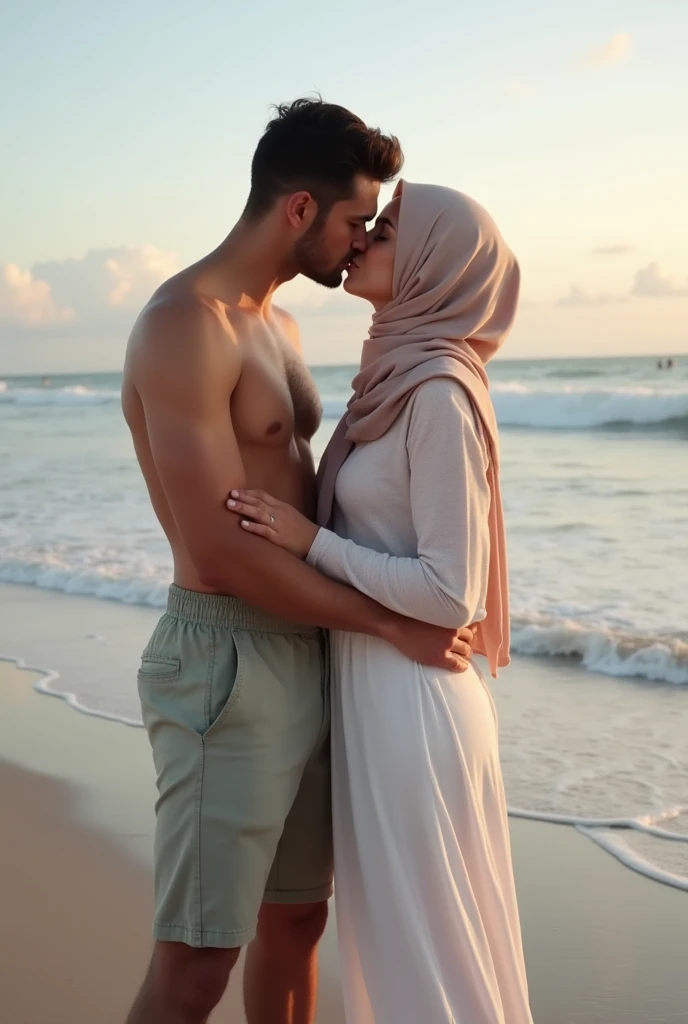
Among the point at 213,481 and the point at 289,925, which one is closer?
the point at 213,481

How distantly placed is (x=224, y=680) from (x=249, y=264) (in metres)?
0.92

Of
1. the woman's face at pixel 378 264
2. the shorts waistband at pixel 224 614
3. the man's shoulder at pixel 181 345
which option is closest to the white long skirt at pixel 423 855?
the shorts waistband at pixel 224 614

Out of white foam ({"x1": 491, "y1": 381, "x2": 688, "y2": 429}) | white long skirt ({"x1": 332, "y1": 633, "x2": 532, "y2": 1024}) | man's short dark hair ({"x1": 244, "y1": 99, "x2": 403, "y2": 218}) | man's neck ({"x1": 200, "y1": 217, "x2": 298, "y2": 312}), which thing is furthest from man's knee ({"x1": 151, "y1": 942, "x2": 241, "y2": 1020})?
white foam ({"x1": 491, "y1": 381, "x2": 688, "y2": 429})

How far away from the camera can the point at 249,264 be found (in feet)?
8.59

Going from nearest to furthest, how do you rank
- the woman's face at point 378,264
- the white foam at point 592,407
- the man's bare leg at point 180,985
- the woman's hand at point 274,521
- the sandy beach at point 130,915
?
the man's bare leg at point 180,985 < the woman's hand at point 274,521 < the woman's face at point 378,264 < the sandy beach at point 130,915 < the white foam at point 592,407

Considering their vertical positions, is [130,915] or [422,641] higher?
[422,641]

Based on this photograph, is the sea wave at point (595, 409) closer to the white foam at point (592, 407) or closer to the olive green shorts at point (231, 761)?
the white foam at point (592, 407)

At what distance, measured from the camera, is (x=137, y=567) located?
8.37 meters

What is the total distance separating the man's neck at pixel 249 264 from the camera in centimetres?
257

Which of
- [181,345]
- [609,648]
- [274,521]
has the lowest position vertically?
[609,648]

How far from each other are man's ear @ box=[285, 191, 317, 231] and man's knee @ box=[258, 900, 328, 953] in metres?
1.54

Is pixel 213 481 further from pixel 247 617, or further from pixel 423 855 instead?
pixel 423 855

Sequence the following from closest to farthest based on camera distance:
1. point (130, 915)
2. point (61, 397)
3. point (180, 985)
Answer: point (180, 985) < point (130, 915) < point (61, 397)

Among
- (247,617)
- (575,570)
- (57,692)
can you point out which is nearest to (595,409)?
(575,570)
